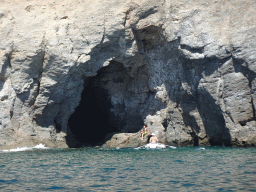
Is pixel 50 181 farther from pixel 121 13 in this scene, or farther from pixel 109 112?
pixel 109 112

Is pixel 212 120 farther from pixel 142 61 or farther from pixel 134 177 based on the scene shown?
pixel 134 177

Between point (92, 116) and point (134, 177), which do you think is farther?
point (92, 116)

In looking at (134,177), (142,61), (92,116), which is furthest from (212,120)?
(92,116)

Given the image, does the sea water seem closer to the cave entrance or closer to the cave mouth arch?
the cave mouth arch

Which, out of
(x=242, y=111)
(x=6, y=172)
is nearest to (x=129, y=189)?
(x=6, y=172)

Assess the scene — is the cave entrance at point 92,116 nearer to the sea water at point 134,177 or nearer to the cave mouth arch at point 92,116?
the cave mouth arch at point 92,116

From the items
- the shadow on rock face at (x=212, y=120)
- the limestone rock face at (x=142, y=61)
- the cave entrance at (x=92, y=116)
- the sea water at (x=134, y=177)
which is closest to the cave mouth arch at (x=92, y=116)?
the cave entrance at (x=92, y=116)

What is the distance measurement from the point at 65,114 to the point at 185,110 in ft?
23.1

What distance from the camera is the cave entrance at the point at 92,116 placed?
65.9 feet

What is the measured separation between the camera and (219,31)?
14039 mm

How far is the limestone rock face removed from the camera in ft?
45.1

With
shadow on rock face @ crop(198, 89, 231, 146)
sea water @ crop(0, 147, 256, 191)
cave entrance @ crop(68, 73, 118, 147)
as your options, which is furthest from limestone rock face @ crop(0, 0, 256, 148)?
sea water @ crop(0, 147, 256, 191)

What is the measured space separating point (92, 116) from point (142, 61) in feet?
23.4

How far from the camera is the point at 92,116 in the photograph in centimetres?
2211
